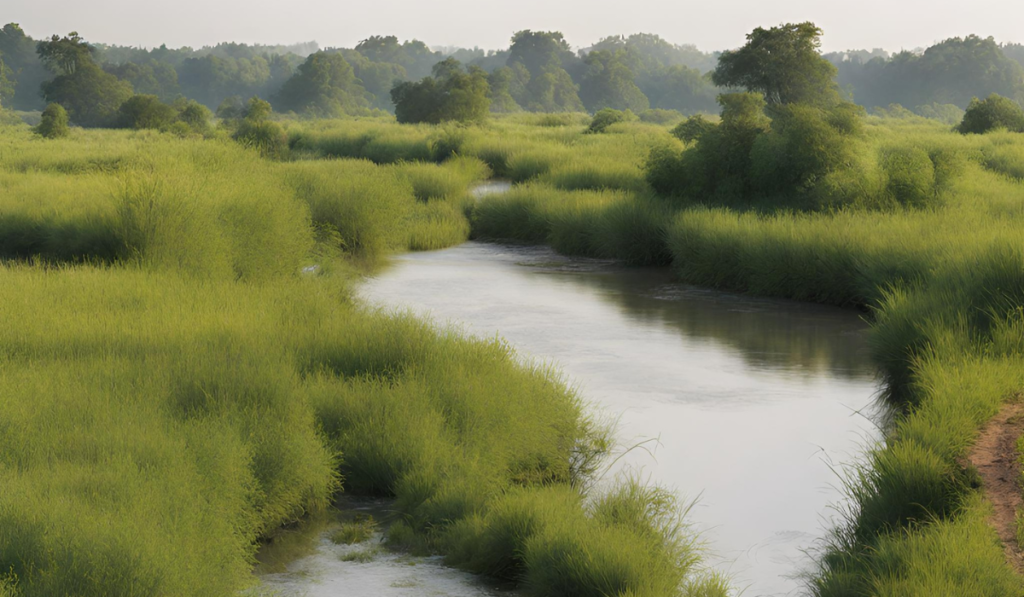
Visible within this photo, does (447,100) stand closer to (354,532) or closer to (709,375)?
(709,375)

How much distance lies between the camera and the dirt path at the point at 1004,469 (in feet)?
16.8

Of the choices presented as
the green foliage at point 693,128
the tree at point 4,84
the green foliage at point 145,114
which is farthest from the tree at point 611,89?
the green foliage at point 693,128

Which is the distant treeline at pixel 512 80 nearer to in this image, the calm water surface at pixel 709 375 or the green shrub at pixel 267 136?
the green shrub at pixel 267 136

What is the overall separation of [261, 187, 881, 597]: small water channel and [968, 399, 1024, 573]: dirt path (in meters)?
0.92

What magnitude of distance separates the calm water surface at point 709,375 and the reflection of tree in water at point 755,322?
2 centimetres

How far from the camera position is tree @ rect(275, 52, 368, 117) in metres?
80.2

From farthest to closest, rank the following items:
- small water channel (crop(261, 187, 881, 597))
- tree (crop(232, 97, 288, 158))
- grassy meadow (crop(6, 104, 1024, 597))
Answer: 1. tree (crop(232, 97, 288, 158))
2. small water channel (crop(261, 187, 881, 597))
3. grassy meadow (crop(6, 104, 1024, 597))

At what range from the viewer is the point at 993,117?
31.8m

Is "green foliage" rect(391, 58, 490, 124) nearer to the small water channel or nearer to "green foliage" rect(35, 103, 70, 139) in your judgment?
"green foliage" rect(35, 103, 70, 139)

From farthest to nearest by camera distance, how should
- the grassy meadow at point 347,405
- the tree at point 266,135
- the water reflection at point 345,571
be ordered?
the tree at point 266,135 < the water reflection at point 345,571 < the grassy meadow at point 347,405

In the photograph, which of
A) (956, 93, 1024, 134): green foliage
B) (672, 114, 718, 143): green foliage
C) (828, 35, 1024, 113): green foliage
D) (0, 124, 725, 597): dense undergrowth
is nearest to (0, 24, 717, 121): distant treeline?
(828, 35, 1024, 113): green foliage

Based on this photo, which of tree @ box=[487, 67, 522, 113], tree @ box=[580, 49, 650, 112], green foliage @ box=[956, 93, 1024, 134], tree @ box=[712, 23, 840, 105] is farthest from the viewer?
tree @ box=[580, 49, 650, 112]

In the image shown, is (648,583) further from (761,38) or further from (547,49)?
(547,49)

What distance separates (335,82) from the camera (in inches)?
3282
